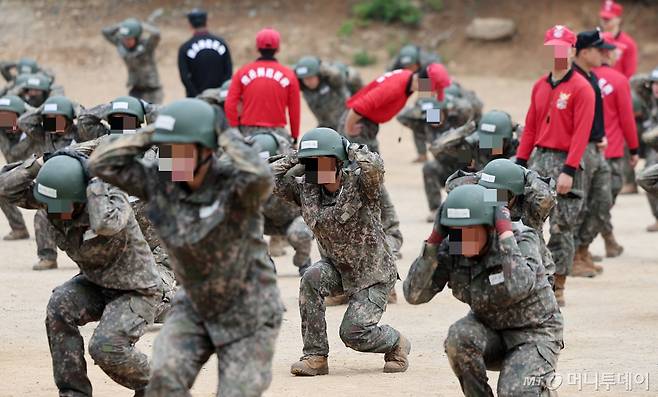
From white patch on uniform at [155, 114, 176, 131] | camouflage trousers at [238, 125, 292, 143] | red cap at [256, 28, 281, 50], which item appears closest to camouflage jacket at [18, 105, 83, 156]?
camouflage trousers at [238, 125, 292, 143]

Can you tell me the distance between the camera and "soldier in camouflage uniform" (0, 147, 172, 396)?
7.48 metres

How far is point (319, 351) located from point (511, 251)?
2345 millimetres

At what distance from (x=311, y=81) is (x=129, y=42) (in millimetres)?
3056

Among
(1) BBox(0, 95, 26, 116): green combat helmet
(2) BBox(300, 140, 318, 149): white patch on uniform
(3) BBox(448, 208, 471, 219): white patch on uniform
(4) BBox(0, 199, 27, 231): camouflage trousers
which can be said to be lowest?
(4) BBox(0, 199, 27, 231): camouflage trousers

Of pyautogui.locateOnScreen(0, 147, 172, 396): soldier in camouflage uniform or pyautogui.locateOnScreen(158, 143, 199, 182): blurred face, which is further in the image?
pyautogui.locateOnScreen(0, 147, 172, 396): soldier in camouflage uniform

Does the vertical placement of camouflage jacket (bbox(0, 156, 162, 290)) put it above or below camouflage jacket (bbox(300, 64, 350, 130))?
above

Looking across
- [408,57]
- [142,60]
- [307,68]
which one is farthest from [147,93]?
[408,57]

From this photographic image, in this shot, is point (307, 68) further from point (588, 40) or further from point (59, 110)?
point (588, 40)

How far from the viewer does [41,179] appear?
→ 7496 millimetres

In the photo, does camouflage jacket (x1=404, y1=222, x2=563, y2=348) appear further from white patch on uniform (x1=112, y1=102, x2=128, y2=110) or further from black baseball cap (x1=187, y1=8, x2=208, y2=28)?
black baseball cap (x1=187, y1=8, x2=208, y2=28)

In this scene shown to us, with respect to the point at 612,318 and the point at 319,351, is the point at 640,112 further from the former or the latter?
the point at 319,351

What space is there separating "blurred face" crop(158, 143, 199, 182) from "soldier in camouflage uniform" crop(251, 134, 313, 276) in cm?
594

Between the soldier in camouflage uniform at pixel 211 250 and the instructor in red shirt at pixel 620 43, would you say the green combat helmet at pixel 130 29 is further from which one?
the soldier in camouflage uniform at pixel 211 250

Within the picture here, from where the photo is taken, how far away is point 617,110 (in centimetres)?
1467
